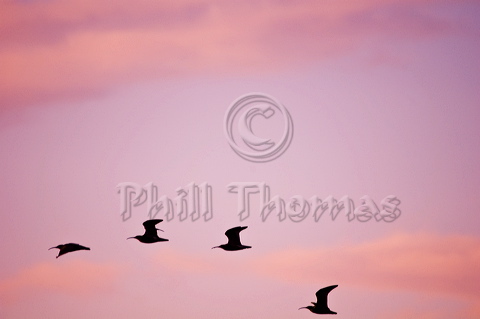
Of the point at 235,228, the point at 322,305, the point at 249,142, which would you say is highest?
the point at 249,142

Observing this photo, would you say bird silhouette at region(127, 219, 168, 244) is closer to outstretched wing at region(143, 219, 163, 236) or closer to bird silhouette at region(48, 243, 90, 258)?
outstretched wing at region(143, 219, 163, 236)

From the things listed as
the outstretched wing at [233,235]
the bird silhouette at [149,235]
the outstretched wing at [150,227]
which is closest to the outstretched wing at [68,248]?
the bird silhouette at [149,235]

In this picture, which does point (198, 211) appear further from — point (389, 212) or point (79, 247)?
point (389, 212)

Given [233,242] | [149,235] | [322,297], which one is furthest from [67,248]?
[322,297]

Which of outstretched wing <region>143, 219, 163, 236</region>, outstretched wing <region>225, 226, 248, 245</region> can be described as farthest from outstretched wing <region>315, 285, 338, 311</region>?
outstretched wing <region>143, 219, 163, 236</region>

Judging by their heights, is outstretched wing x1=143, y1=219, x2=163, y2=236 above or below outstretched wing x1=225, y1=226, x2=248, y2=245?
above

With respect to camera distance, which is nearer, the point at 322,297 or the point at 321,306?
the point at 322,297

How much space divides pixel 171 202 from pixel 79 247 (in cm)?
399

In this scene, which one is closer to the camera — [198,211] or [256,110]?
[198,211]

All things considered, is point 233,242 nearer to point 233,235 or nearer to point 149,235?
point 233,235

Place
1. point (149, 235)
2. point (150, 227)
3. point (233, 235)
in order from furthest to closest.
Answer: point (149, 235) → point (150, 227) → point (233, 235)

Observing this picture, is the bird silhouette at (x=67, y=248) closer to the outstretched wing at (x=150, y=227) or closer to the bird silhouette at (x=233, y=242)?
the outstretched wing at (x=150, y=227)

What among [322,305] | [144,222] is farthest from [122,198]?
[322,305]

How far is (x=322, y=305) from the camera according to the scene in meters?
47.2
